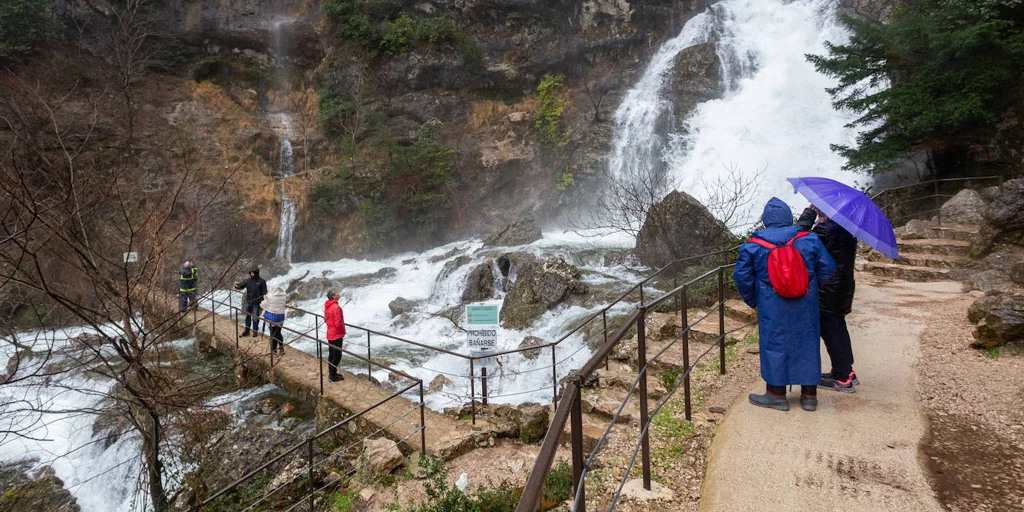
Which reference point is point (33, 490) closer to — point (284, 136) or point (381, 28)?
point (284, 136)

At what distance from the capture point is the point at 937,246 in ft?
30.7

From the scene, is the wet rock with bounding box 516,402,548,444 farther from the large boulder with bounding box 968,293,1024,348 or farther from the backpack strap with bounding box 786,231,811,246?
the large boulder with bounding box 968,293,1024,348

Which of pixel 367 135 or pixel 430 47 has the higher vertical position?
pixel 430 47

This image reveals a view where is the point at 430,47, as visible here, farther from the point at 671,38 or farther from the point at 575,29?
the point at 671,38

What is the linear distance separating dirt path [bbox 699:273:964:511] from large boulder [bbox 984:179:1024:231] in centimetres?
586

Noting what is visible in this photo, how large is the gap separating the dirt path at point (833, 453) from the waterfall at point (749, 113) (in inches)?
485

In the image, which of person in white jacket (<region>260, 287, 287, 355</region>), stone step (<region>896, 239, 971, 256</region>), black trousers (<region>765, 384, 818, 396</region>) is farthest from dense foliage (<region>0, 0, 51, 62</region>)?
stone step (<region>896, 239, 971, 256</region>)

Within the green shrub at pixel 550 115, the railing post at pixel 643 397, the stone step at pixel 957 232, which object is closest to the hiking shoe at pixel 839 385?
the railing post at pixel 643 397

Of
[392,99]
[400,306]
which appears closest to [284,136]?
[392,99]

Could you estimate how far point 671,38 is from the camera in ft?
87.2

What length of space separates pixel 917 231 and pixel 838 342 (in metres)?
8.88

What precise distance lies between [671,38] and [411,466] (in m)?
27.4

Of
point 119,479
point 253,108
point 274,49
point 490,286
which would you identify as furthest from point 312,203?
point 119,479

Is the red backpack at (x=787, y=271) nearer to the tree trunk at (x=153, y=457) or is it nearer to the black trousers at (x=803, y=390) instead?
the black trousers at (x=803, y=390)
